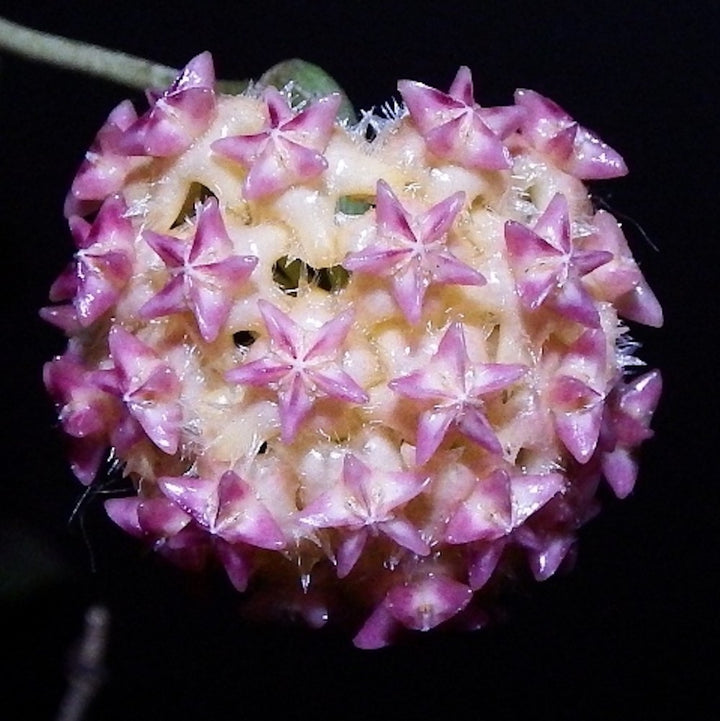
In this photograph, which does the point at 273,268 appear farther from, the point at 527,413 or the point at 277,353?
the point at 527,413

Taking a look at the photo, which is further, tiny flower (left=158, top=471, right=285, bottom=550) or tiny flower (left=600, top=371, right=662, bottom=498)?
tiny flower (left=600, top=371, right=662, bottom=498)

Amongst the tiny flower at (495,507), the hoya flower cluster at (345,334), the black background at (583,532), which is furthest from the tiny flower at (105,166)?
the black background at (583,532)

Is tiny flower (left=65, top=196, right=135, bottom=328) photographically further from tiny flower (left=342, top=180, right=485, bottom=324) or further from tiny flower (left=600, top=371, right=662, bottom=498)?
tiny flower (left=600, top=371, right=662, bottom=498)

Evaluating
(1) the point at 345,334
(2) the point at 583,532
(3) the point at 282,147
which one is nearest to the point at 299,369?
(1) the point at 345,334

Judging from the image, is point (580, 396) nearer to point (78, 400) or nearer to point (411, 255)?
point (411, 255)

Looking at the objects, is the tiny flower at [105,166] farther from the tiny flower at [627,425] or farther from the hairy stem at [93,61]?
the tiny flower at [627,425]

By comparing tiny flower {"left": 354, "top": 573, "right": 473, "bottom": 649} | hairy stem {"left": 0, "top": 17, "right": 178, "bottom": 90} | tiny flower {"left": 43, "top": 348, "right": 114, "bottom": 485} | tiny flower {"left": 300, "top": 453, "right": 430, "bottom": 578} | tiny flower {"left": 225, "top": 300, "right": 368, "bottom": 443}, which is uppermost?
hairy stem {"left": 0, "top": 17, "right": 178, "bottom": 90}

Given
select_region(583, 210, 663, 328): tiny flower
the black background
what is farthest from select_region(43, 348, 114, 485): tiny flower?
the black background
